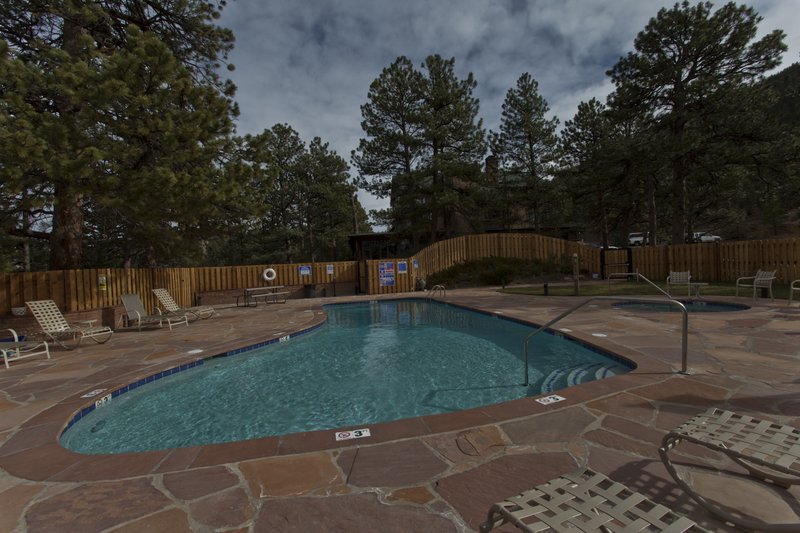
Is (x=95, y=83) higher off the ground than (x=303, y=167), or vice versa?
(x=303, y=167)

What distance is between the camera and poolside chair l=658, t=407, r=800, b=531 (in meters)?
1.61

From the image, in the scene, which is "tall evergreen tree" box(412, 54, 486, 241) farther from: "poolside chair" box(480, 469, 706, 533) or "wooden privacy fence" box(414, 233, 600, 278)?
"poolside chair" box(480, 469, 706, 533)

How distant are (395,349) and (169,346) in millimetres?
4386

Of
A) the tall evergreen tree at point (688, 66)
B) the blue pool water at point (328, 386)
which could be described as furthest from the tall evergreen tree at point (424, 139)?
the blue pool water at point (328, 386)

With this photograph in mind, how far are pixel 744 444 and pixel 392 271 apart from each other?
15842 mm

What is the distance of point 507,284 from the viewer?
19.2 metres

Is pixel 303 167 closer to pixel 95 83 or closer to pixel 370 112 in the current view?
pixel 370 112

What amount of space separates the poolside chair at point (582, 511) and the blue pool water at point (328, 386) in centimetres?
237

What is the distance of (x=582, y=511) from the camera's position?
130cm

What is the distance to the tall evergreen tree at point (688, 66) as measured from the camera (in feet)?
47.6

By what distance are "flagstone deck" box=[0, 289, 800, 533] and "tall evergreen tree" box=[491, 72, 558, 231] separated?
1959 cm

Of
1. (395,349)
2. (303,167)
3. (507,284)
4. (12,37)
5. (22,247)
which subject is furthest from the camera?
(303,167)

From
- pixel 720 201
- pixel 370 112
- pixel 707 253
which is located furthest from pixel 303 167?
pixel 720 201

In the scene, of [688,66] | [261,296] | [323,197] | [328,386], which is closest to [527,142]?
[688,66]
